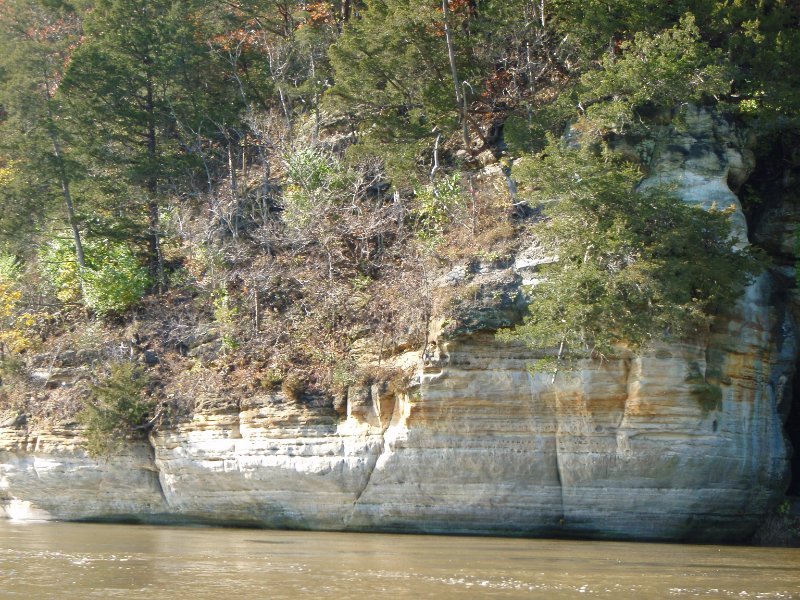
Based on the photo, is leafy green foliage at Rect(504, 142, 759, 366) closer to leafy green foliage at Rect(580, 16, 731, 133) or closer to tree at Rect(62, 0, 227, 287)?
Answer: leafy green foliage at Rect(580, 16, 731, 133)

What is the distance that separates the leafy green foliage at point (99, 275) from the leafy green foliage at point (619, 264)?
11.3 meters

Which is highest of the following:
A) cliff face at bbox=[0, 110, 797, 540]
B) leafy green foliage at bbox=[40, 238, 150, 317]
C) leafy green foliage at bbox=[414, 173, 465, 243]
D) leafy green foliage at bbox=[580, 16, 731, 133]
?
leafy green foliage at bbox=[580, 16, 731, 133]

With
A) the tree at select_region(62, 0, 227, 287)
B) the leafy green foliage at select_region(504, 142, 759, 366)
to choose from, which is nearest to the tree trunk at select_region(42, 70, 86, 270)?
the tree at select_region(62, 0, 227, 287)

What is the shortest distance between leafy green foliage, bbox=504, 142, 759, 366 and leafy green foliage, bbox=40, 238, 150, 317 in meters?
11.3

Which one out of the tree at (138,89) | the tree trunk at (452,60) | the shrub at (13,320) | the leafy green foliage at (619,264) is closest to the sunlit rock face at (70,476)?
the shrub at (13,320)

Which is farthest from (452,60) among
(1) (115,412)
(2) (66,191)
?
(2) (66,191)

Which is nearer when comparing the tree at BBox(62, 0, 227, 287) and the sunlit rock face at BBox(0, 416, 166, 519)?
the sunlit rock face at BBox(0, 416, 166, 519)

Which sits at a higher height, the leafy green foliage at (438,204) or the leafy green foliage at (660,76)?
the leafy green foliage at (660,76)

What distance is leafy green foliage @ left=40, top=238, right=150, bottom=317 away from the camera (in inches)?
943

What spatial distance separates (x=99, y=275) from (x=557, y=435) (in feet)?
42.0

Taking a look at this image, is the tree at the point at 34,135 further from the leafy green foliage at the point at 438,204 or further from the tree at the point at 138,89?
the leafy green foliage at the point at 438,204

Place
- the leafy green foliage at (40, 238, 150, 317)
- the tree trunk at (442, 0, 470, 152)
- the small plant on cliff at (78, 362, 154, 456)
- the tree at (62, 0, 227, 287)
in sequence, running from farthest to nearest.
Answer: the tree at (62, 0, 227, 287) < the leafy green foliage at (40, 238, 150, 317) < the tree trunk at (442, 0, 470, 152) < the small plant on cliff at (78, 362, 154, 456)

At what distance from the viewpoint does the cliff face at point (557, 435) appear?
671 inches

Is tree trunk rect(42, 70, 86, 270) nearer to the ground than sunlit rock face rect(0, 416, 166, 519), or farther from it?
farther from it
